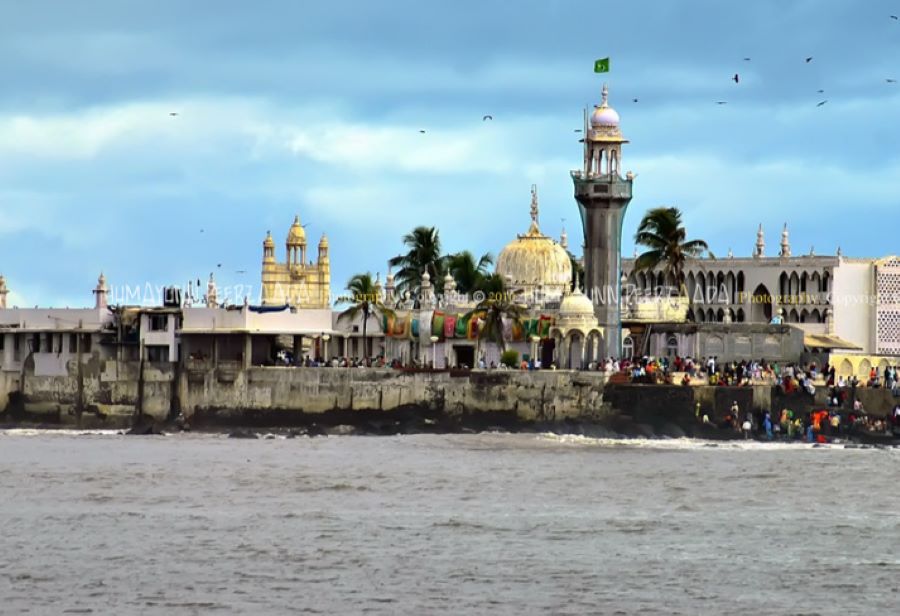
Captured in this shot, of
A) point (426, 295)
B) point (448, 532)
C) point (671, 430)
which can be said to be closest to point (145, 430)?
point (426, 295)

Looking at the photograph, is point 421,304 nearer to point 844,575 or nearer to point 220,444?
point 220,444

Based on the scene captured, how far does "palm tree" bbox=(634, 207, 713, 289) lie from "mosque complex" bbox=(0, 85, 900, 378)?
1.82 metres

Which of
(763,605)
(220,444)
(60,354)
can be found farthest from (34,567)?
(60,354)

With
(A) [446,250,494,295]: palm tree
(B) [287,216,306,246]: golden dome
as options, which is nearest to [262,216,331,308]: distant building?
(B) [287,216,306,246]: golden dome

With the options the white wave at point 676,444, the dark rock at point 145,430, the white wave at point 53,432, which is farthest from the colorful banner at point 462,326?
the white wave at point 53,432

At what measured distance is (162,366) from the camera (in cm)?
9762

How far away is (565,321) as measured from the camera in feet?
315

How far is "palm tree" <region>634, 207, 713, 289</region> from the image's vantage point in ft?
359

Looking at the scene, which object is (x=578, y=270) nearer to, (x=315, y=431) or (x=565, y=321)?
(x=565, y=321)

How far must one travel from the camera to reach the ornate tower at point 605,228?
98.2 metres

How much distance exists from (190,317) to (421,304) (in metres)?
11.1

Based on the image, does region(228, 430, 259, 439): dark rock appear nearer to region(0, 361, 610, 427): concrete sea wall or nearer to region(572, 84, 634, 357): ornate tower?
region(0, 361, 610, 427): concrete sea wall

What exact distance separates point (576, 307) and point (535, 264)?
48.7ft

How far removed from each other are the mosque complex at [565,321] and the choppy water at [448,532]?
17.0 meters
